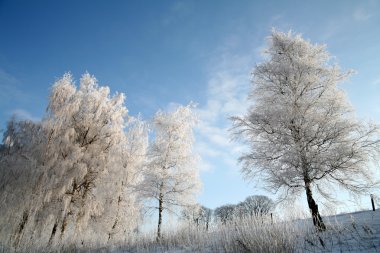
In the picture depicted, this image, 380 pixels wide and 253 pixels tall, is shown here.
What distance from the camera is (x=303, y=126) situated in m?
10.1

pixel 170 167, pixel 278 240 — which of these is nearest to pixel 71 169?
pixel 170 167

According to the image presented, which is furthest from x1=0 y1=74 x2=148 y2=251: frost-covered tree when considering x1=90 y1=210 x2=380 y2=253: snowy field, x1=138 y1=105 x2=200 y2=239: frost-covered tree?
x1=90 y1=210 x2=380 y2=253: snowy field

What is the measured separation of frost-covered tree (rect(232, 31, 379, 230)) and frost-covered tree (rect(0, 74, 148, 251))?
6.98m

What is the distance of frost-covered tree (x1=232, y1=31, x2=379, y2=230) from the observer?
9445mm

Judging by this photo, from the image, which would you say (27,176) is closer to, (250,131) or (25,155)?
(25,155)

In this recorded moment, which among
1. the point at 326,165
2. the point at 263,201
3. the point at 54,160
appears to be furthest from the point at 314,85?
the point at 263,201

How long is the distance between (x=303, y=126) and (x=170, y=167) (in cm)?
849

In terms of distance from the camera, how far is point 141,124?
69.2 ft

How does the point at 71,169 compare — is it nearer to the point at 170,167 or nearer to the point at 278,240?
the point at 170,167

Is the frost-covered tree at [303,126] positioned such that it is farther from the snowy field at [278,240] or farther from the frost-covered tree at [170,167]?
the frost-covered tree at [170,167]

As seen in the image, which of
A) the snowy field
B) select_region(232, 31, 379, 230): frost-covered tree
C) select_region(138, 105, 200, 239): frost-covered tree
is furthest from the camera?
select_region(138, 105, 200, 239): frost-covered tree

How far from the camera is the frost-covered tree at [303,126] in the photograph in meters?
9.45

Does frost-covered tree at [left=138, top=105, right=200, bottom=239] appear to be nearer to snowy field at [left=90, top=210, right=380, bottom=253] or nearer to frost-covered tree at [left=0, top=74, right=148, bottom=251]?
frost-covered tree at [left=0, top=74, right=148, bottom=251]

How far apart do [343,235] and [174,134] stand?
11597mm
